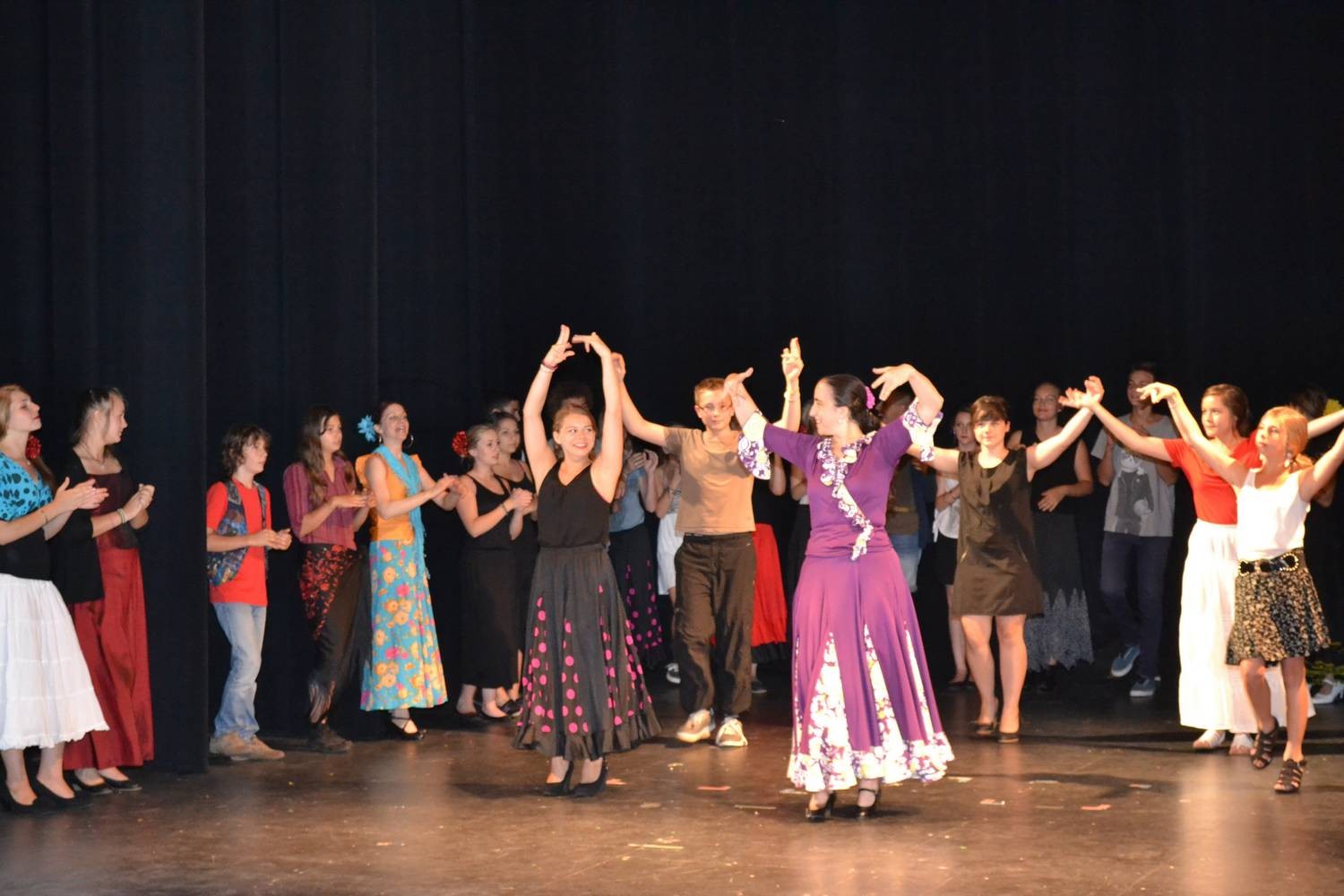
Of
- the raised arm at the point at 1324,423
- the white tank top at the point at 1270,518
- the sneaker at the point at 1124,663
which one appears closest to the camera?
the white tank top at the point at 1270,518

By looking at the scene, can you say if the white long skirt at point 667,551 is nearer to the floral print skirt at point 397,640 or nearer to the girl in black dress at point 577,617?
the floral print skirt at point 397,640

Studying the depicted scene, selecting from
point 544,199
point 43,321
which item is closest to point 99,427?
point 43,321

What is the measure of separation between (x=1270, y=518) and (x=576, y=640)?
2504mm

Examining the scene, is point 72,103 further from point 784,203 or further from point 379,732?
point 784,203

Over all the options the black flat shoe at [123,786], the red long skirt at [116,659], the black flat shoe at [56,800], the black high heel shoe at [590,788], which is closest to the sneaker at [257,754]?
the red long skirt at [116,659]

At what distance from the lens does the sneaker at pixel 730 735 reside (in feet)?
22.6

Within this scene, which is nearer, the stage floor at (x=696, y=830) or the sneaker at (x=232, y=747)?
the stage floor at (x=696, y=830)

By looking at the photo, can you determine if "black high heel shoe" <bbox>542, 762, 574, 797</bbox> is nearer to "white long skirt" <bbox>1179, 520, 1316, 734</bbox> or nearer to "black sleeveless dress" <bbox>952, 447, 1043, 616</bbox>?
"black sleeveless dress" <bbox>952, 447, 1043, 616</bbox>

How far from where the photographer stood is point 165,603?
21.1ft

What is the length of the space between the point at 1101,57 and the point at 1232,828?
5.09 meters

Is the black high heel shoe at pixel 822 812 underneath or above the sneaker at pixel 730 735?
underneath

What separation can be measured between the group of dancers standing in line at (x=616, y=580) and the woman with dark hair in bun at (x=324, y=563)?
0.01 metres

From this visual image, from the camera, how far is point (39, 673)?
5.59 m

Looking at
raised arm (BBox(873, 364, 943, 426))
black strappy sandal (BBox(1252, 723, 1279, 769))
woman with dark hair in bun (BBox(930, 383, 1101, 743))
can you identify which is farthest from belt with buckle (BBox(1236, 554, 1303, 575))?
raised arm (BBox(873, 364, 943, 426))
